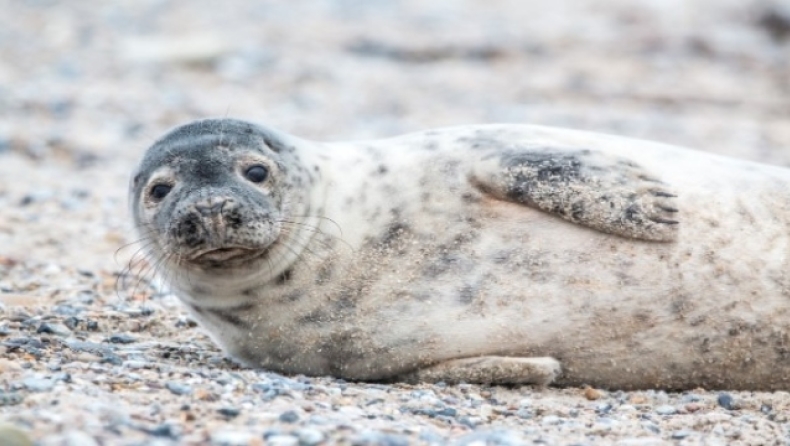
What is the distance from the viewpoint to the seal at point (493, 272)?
14.1ft

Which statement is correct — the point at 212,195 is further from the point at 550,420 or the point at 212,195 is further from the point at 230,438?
the point at 550,420

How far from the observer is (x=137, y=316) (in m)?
5.18

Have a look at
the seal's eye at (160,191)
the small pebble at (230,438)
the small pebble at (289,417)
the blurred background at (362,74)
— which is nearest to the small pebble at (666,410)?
the small pebble at (289,417)

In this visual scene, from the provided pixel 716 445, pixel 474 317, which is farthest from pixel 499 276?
pixel 716 445

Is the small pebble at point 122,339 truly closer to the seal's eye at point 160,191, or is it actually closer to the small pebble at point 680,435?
the seal's eye at point 160,191

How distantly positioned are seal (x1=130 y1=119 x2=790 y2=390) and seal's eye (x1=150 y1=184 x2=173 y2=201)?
20 mm

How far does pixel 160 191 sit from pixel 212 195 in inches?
12.7

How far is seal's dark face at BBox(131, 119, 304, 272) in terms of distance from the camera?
4094 millimetres

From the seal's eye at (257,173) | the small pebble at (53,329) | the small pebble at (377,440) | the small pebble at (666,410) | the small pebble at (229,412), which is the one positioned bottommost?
the small pebble at (377,440)

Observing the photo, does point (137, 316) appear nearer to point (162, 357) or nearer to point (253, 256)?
point (162, 357)

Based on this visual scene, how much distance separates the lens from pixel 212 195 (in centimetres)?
414

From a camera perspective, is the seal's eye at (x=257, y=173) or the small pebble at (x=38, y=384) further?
the seal's eye at (x=257, y=173)

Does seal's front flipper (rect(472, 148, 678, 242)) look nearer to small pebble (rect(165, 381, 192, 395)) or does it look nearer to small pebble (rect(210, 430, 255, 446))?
small pebble (rect(165, 381, 192, 395))

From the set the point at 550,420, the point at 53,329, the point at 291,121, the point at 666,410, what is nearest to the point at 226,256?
the point at 53,329
